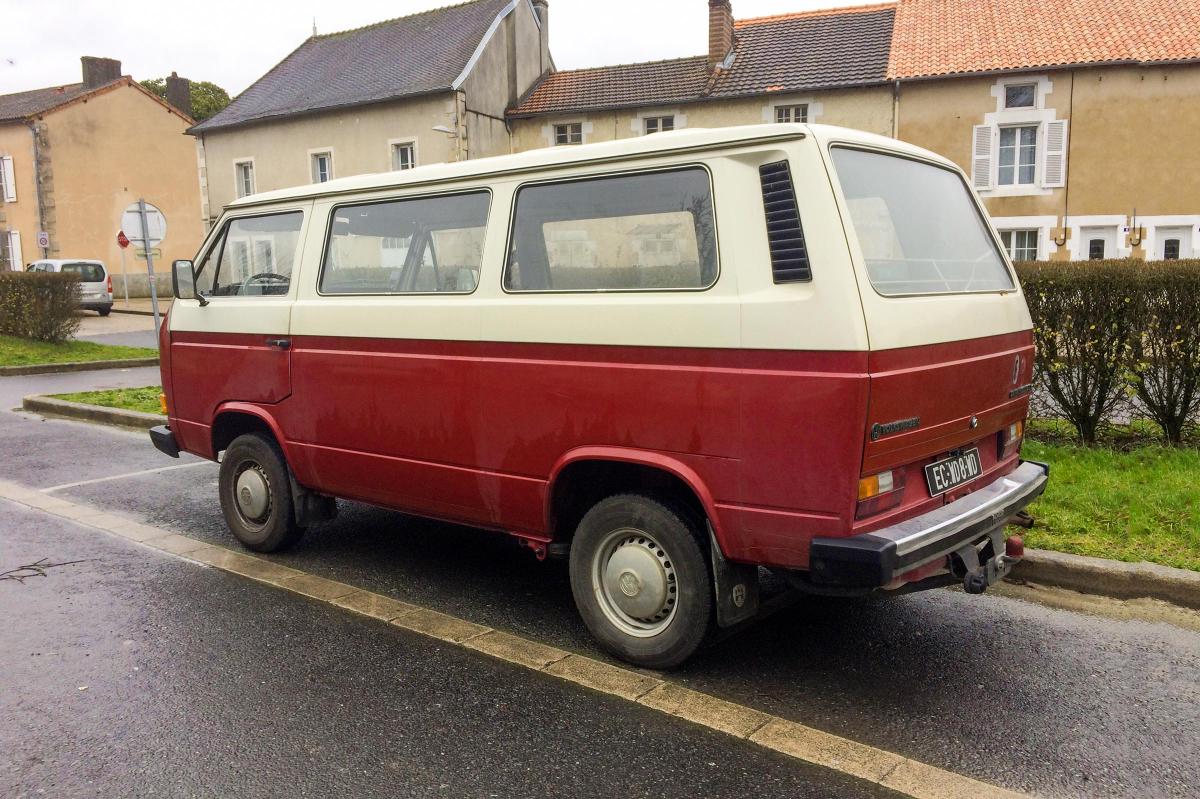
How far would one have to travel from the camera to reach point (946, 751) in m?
3.24

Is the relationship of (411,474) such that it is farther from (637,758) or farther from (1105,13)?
(1105,13)

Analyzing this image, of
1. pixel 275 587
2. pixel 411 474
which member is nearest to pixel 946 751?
pixel 411 474

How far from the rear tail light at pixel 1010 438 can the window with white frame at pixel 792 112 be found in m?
24.1

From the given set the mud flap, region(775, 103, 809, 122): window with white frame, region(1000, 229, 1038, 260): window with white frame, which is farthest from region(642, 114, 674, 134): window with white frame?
the mud flap

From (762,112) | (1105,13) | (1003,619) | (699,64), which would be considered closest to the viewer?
(1003,619)

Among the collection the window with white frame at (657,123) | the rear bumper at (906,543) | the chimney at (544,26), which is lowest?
the rear bumper at (906,543)

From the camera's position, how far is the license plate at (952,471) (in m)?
3.66

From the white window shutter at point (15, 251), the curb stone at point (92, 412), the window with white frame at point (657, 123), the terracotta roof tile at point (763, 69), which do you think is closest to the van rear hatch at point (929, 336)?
the curb stone at point (92, 412)

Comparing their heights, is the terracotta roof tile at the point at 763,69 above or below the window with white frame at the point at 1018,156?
above

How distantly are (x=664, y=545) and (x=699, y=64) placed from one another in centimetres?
2882

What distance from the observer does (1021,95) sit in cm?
2473

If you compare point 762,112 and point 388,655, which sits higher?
point 762,112

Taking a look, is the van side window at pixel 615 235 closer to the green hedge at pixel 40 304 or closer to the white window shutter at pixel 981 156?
the green hedge at pixel 40 304

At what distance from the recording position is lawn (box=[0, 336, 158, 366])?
16969 millimetres
